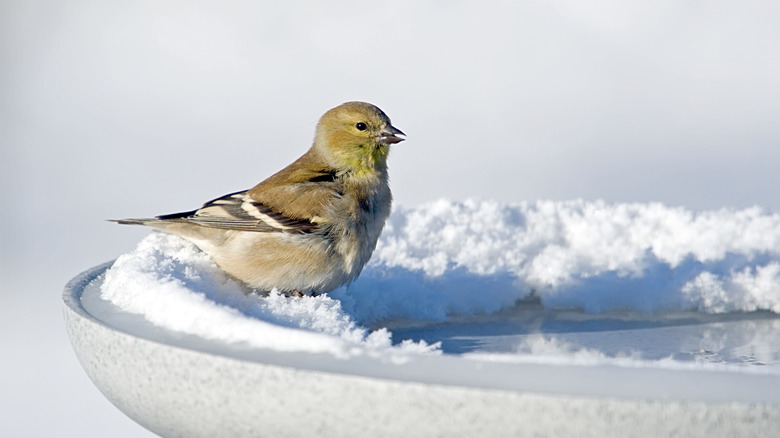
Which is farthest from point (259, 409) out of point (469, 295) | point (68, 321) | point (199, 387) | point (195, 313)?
point (469, 295)

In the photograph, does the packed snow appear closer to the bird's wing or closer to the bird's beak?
the bird's wing

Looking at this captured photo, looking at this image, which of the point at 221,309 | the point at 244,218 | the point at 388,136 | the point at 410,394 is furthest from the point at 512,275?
the point at 410,394

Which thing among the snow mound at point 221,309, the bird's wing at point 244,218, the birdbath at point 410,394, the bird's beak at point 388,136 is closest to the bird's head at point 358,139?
the bird's beak at point 388,136

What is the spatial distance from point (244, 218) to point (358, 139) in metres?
0.55

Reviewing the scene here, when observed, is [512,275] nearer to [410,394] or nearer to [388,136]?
[388,136]

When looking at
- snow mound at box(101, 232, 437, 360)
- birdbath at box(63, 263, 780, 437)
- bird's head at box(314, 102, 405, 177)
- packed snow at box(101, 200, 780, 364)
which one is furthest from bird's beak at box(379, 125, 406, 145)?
birdbath at box(63, 263, 780, 437)

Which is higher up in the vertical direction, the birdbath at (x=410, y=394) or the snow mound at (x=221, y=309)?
the snow mound at (x=221, y=309)

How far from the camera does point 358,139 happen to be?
11.2ft

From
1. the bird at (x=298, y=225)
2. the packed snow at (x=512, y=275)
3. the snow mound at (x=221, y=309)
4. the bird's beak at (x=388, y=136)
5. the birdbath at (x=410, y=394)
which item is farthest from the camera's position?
the bird's beak at (x=388, y=136)

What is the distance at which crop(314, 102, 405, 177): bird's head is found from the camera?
3.40 metres

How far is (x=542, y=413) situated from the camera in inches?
69.4

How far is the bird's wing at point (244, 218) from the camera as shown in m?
3.11

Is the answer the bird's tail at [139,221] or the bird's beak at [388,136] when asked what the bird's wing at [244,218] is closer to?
the bird's tail at [139,221]

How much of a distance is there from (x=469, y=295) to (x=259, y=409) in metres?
1.32
